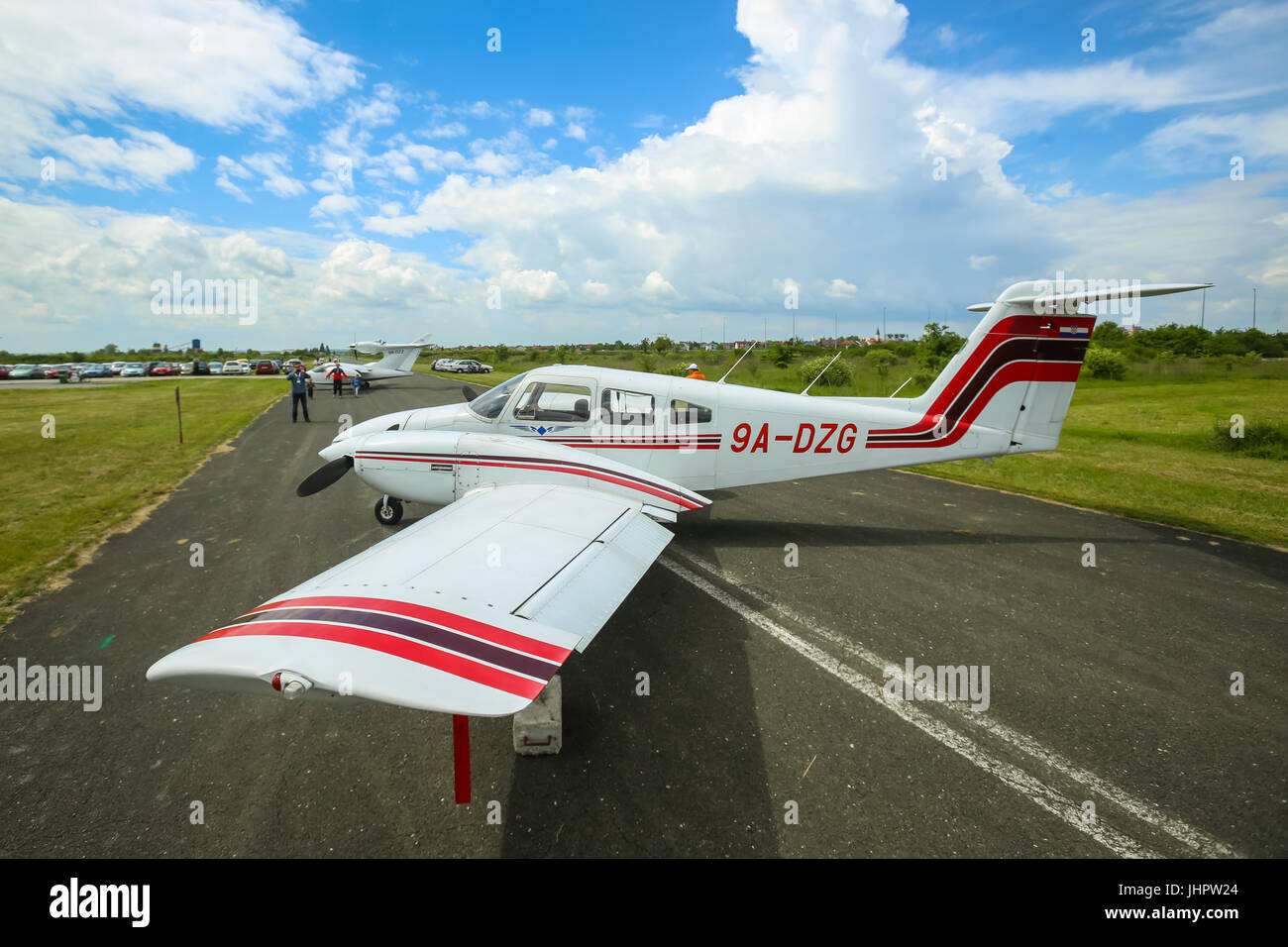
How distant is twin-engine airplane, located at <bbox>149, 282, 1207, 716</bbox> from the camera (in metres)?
3.76

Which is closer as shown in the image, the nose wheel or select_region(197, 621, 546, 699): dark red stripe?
select_region(197, 621, 546, 699): dark red stripe

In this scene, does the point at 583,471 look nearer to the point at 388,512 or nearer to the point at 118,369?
the point at 388,512

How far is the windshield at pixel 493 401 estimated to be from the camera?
779cm

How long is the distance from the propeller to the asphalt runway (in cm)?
103

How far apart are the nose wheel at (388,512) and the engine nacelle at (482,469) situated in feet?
3.83

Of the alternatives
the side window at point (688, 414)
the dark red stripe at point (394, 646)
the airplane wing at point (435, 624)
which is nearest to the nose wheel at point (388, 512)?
the airplane wing at point (435, 624)

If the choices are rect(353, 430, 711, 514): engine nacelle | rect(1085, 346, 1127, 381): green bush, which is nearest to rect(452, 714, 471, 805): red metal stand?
rect(353, 430, 711, 514): engine nacelle

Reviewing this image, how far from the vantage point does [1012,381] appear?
809 cm

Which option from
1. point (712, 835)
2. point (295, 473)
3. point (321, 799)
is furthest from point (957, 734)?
point (295, 473)

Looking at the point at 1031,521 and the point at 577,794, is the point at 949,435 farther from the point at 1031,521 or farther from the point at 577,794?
the point at 577,794

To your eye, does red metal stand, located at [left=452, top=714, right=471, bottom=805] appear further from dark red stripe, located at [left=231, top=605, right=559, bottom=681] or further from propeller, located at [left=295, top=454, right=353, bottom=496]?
propeller, located at [left=295, top=454, right=353, bottom=496]

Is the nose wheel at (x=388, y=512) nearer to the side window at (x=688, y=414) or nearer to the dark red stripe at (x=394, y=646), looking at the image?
the side window at (x=688, y=414)

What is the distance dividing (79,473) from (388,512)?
8918mm
